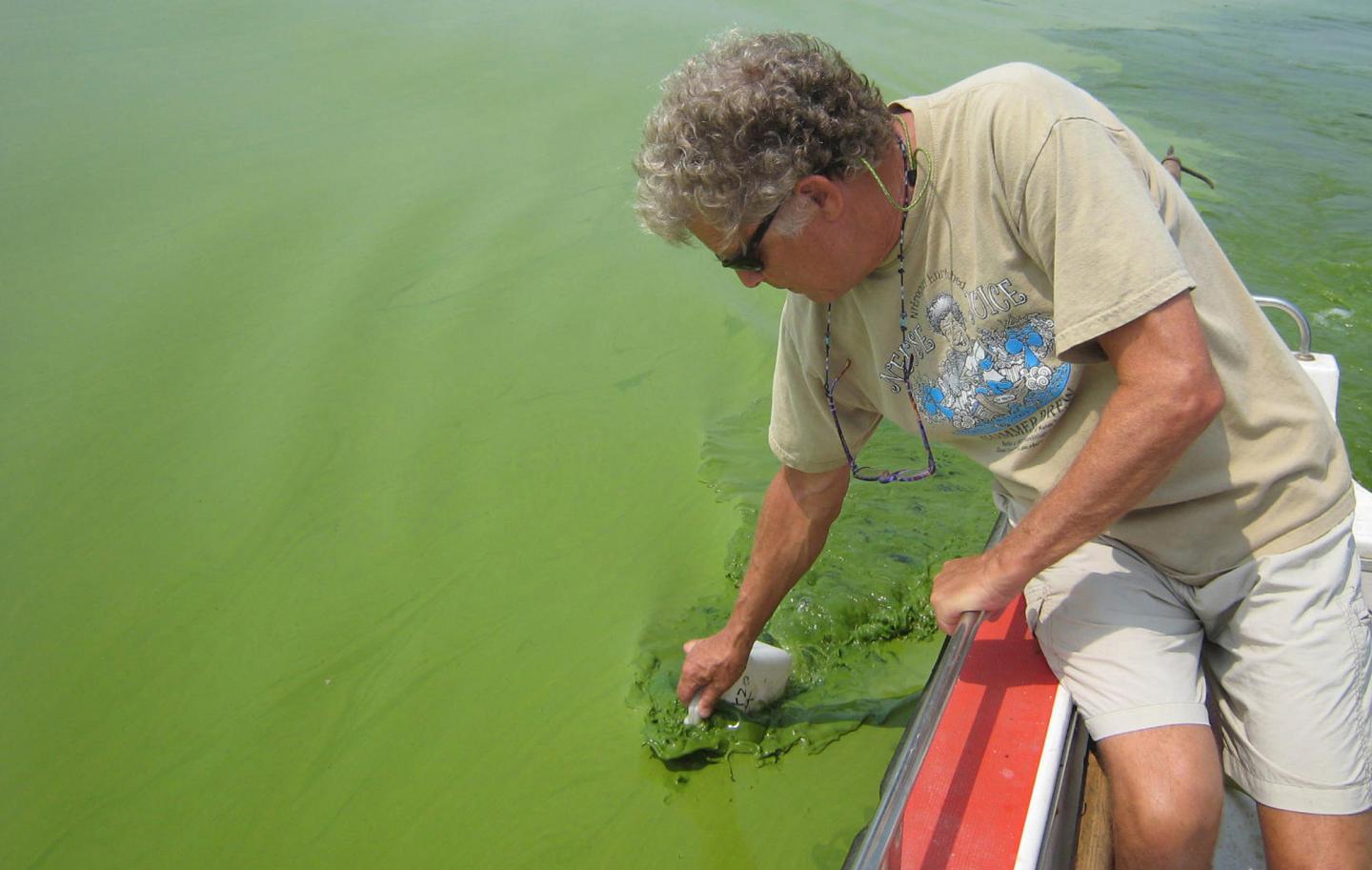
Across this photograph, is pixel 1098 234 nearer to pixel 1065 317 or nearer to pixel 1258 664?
pixel 1065 317

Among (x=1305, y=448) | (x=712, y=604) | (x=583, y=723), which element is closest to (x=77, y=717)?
(x=583, y=723)

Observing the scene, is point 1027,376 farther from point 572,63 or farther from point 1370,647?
point 572,63

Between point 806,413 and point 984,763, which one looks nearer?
point 984,763

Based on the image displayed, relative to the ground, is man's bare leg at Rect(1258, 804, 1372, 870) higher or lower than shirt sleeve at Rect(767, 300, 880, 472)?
lower

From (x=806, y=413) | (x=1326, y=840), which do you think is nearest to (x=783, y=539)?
(x=806, y=413)

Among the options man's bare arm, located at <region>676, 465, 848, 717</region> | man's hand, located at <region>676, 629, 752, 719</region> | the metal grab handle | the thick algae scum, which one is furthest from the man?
the metal grab handle

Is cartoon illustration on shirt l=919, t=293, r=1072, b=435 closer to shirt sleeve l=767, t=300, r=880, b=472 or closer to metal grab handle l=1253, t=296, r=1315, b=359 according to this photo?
shirt sleeve l=767, t=300, r=880, b=472

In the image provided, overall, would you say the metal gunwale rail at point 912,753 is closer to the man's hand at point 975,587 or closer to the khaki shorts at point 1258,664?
the man's hand at point 975,587

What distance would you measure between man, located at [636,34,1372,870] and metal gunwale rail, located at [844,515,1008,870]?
1.8 inches

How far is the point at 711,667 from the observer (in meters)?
1.99

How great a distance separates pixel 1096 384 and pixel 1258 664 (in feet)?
1.55

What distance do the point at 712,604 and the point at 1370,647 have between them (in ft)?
4.65

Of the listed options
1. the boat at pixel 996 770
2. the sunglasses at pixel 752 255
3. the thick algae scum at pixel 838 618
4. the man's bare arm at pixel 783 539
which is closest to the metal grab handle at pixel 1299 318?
the thick algae scum at pixel 838 618

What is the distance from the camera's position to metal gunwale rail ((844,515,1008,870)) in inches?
43.9
